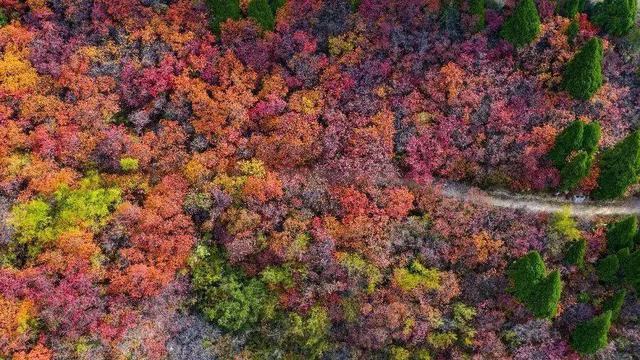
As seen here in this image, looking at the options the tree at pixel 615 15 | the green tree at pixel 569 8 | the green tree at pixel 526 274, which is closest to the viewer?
Answer: the green tree at pixel 526 274

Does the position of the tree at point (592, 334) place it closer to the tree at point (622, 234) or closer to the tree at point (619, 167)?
the tree at point (622, 234)

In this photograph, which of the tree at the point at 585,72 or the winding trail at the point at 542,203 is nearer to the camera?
the tree at the point at 585,72

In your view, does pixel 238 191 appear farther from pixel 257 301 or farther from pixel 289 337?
pixel 289 337

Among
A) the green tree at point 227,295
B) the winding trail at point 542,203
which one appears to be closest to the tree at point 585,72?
the winding trail at point 542,203

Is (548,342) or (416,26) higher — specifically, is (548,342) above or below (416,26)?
below

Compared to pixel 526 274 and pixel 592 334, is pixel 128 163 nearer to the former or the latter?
pixel 526 274

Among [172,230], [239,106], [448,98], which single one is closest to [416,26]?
[448,98]

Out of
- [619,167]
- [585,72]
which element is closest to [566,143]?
[619,167]

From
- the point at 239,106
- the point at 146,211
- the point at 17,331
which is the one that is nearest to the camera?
the point at 17,331
